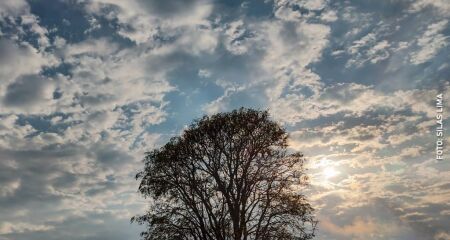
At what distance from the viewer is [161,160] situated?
4306cm

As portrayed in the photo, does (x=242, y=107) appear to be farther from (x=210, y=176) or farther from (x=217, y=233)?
(x=217, y=233)

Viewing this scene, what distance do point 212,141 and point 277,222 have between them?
28.7ft

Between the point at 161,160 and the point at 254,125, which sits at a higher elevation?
the point at 254,125

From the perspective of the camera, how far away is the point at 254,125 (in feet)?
139

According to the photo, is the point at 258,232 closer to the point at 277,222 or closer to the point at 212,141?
the point at 277,222

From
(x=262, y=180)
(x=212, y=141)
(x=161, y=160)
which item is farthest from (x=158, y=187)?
(x=262, y=180)

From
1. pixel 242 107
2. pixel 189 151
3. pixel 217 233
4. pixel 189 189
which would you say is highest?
pixel 242 107

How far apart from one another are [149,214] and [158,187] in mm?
2427

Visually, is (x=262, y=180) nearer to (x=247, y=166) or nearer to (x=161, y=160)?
(x=247, y=166)

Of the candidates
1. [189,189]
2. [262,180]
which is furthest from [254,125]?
[189,189]

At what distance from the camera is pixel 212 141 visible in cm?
4228

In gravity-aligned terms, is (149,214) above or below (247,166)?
below

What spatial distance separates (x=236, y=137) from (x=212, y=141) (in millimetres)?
2083

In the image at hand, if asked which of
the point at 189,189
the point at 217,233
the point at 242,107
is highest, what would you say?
the point at 242,107
